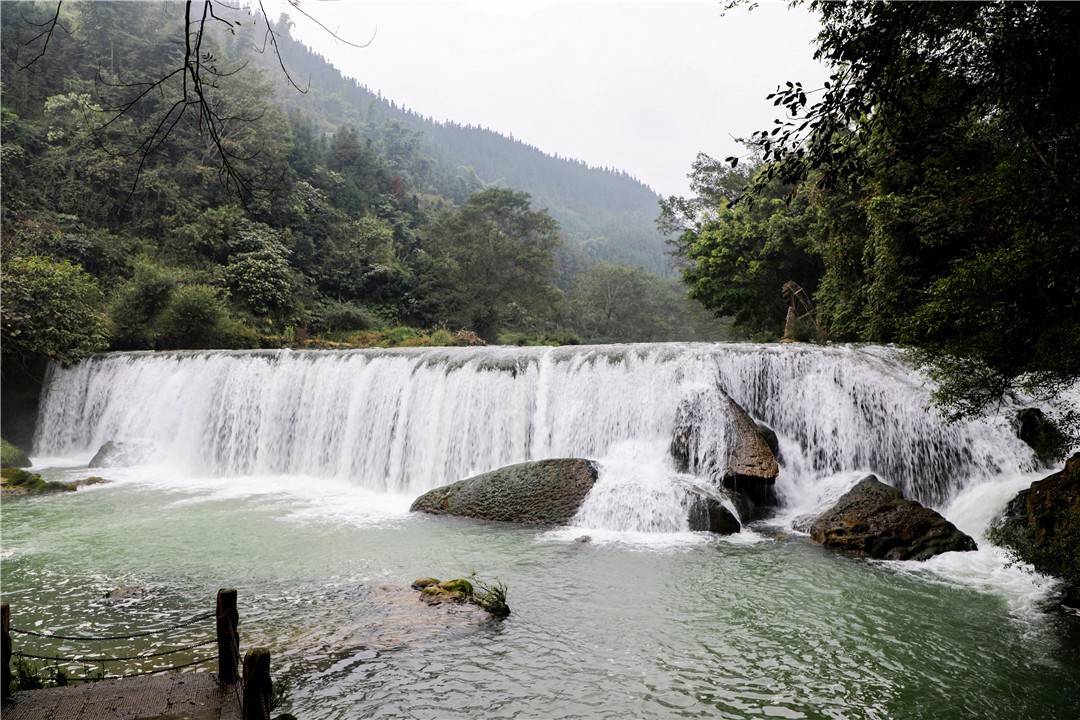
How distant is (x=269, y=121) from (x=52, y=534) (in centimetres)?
2992

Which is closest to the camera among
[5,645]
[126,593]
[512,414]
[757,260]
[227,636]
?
[5,645]

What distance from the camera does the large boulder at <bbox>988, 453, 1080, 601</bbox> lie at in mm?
5703

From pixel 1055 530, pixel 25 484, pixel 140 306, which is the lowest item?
pixel 25 484

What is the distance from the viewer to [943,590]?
7.00 m

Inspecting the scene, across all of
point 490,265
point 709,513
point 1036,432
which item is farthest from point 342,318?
point 1036,432

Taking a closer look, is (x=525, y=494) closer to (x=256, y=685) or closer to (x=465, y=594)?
(x=465, y=594)

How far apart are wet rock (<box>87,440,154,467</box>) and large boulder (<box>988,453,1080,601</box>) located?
17.8 m

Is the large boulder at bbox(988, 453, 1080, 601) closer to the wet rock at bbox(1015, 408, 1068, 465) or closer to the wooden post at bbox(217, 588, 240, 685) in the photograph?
the wet rock at bbox(1015, 408, 1068, 465)

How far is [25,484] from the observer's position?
12445mm

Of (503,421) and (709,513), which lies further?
(503,421)

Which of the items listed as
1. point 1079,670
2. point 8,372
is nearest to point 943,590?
point 1079,670

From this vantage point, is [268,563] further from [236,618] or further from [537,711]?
[537,711]

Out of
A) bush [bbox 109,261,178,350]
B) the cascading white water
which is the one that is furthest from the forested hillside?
the cascading white water

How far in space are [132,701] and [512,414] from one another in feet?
30.8
